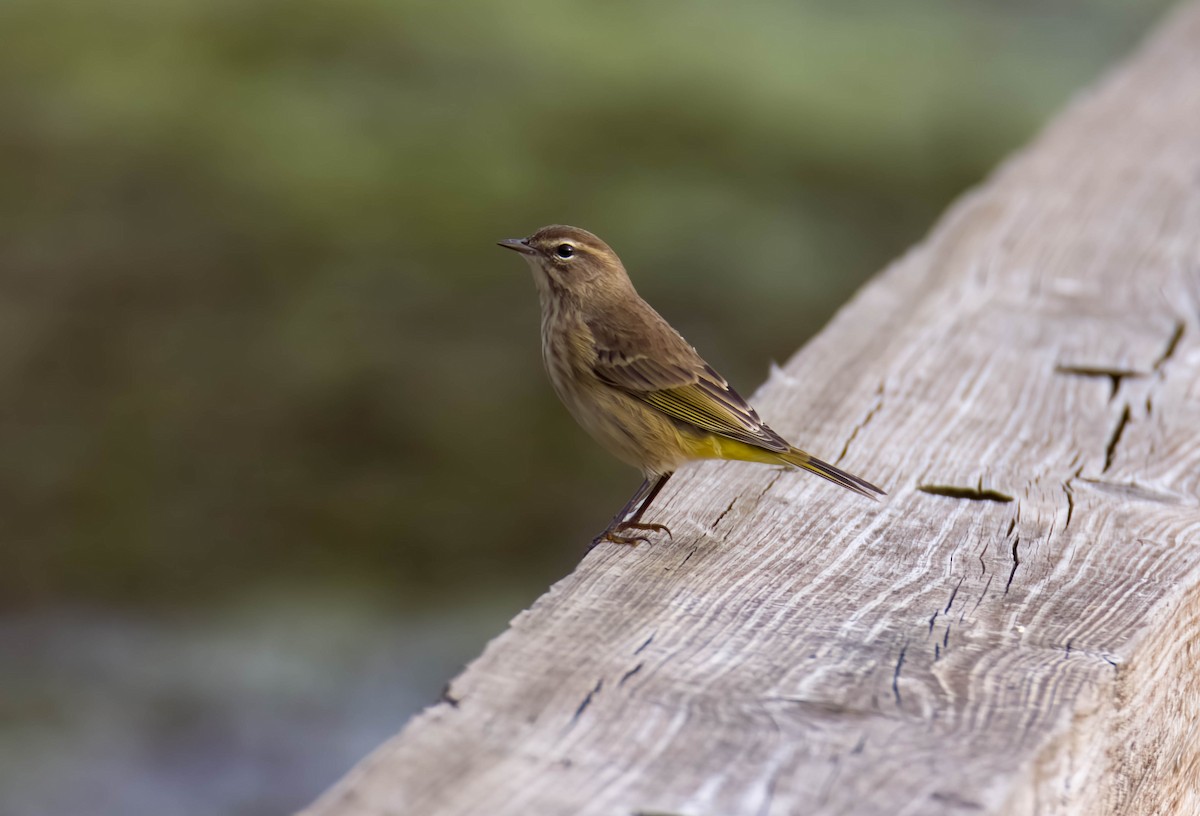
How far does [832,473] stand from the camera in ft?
8.91

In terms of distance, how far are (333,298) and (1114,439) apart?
18.0ft

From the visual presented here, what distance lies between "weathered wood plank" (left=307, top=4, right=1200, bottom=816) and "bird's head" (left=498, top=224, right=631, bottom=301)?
79 cm

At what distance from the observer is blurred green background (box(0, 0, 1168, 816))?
649 centimetres

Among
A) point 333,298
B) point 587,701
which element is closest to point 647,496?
point 587,701

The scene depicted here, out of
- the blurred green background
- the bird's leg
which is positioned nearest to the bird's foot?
the bird's leg

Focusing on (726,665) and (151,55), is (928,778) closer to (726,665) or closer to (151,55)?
(726,665)

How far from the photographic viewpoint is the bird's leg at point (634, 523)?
254 centimetres

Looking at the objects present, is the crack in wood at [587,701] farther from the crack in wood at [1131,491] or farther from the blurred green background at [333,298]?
the blurred green background at [333,298]

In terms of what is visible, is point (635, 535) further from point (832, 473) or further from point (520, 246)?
point (520, 246)

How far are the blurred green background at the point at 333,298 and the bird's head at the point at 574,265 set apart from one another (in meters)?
2.92

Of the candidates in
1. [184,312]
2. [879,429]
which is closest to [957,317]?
[879,429]

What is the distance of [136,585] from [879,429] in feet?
15.4

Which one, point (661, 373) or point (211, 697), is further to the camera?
point (211, 697)

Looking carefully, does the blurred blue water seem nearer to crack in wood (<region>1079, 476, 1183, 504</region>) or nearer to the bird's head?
the bird's head
